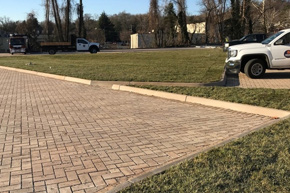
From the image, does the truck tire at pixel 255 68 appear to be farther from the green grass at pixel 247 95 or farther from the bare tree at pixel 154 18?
the bare tree at pixel 154 18

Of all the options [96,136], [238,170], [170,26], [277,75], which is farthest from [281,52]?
[170,26]

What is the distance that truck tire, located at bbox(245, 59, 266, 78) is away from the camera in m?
11.5

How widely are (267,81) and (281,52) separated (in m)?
1.21

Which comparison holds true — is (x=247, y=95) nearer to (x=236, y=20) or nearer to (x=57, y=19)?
(x=236, y=20)

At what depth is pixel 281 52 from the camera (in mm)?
11125

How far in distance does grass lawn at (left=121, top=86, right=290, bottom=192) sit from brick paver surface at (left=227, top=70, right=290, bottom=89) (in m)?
5.45

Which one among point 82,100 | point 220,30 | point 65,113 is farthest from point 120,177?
point 220,30

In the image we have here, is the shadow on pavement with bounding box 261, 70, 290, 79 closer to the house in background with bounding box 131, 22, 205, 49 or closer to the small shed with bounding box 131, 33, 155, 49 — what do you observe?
the house in background with bounding box 131, 22, 205, 49

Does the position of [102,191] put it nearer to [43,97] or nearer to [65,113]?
[65,113]

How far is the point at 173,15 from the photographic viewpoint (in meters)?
61.2

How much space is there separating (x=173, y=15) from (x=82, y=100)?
5542cm

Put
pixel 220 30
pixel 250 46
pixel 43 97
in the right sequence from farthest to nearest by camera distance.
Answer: pixel 220 30
pixel 250 46
pixel 43 97

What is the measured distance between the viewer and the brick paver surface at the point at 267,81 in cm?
1013

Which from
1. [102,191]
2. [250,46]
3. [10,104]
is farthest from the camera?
[250,46]
